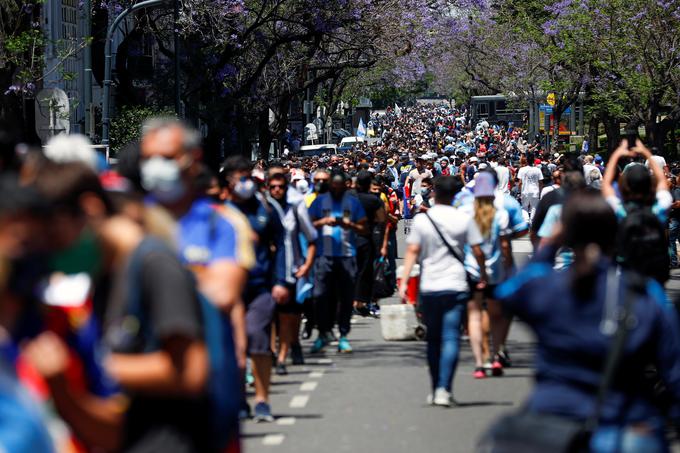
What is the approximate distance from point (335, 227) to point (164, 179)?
10.1 meters

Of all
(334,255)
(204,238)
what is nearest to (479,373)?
(334,255)

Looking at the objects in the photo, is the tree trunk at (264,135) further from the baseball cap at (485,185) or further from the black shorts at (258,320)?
the black shorts at (258,320)

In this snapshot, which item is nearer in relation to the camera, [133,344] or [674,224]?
[133,344]

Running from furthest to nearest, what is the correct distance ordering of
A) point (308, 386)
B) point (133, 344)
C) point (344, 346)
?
point (344, 346) → point (308, 386) → point (133, 344)

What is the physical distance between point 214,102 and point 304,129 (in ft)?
112

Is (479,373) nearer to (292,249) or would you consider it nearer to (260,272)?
(292,249)

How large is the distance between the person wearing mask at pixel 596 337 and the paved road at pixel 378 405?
166 inches

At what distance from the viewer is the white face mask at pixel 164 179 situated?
5.00 metres

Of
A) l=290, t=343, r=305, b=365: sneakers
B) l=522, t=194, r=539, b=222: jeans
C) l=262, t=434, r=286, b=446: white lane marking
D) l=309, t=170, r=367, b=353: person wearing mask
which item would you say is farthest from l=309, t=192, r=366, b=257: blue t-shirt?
l=522, t=194, r=539, b=222: jeans

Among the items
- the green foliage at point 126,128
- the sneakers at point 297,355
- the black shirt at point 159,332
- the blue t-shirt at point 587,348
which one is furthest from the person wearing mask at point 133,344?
the green foliage at point 126,128

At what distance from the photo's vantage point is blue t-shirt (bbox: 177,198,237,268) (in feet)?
20.1

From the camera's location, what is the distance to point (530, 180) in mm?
29766

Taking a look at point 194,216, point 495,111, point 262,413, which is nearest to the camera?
point 194,216

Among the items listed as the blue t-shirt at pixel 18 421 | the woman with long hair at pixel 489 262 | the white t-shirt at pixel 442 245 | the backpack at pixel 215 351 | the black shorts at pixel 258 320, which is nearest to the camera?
the blue t-shirt at pixel 18 421
